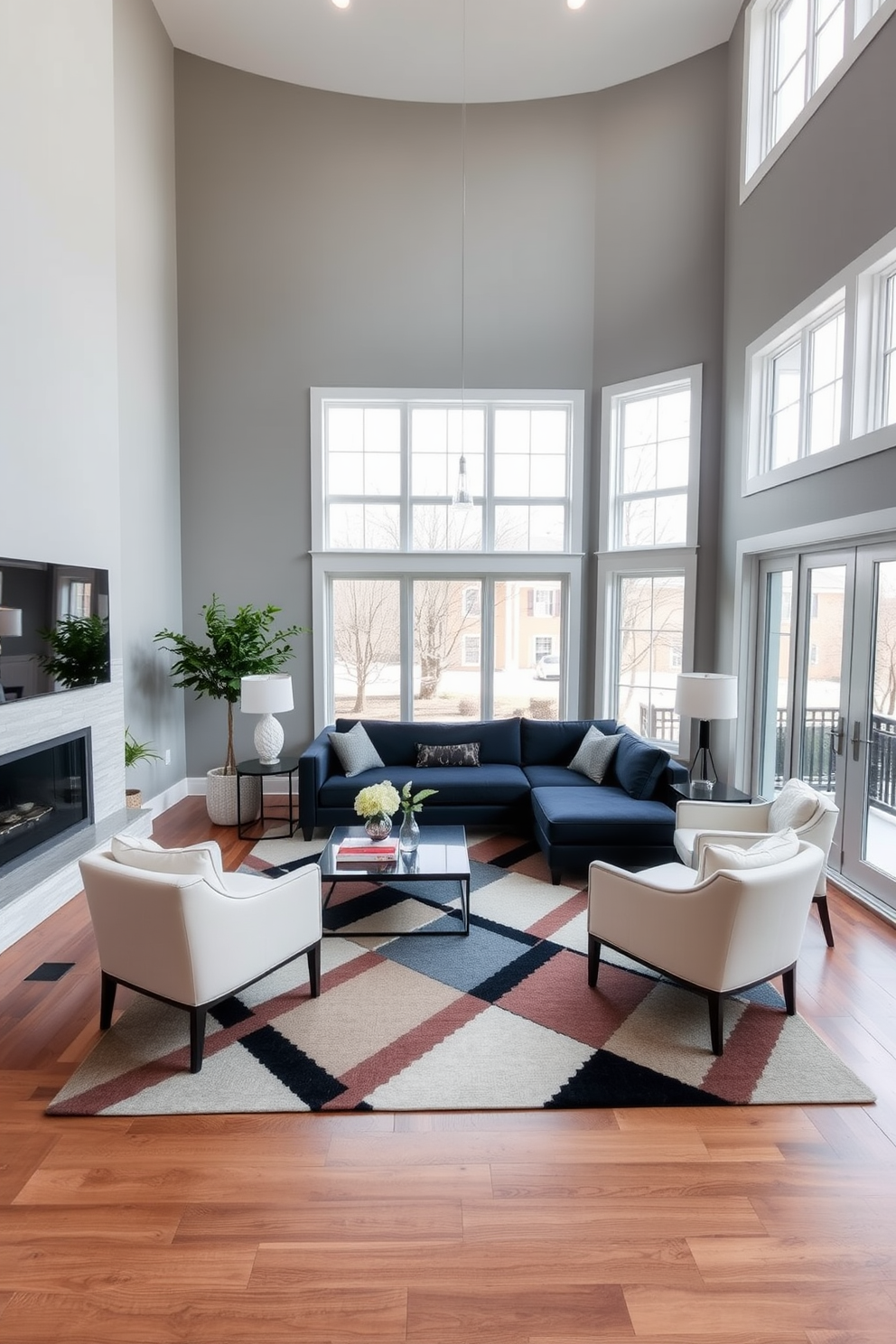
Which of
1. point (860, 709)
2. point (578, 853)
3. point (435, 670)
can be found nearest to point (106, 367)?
point (435, 670)

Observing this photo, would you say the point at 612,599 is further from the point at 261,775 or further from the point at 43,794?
the point at 43,794

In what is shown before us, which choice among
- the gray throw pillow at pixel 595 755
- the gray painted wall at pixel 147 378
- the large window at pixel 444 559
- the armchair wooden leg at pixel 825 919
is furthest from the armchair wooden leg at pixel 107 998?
the large window at pixel 444 559

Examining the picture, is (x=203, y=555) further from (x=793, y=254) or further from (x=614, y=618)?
(x=793, y=254)

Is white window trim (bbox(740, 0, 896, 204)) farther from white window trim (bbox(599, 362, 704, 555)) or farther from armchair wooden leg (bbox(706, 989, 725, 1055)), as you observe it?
armchair wooden leg (bbox(706, 989, 725, 1055))

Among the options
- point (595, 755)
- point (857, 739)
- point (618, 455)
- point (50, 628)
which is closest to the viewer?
point (50, 628)

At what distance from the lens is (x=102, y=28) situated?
14.8 ft

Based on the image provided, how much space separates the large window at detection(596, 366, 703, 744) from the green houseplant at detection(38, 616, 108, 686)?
413cm

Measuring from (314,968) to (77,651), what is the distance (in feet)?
8.35

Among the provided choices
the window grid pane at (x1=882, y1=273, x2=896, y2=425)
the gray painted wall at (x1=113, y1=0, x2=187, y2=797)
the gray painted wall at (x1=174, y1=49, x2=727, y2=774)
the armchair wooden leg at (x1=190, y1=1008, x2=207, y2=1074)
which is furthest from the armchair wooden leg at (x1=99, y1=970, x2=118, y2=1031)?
the window grid pane at (x1=882, y1=273, x2=896, y2=425)

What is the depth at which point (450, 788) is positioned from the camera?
5113 millimetres

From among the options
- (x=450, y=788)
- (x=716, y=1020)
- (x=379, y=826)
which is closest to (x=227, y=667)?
(x=450, y=788)

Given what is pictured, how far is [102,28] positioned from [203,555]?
365cm

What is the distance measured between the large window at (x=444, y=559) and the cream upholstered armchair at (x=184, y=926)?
3703 mm

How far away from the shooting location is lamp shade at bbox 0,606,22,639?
3513 mm
